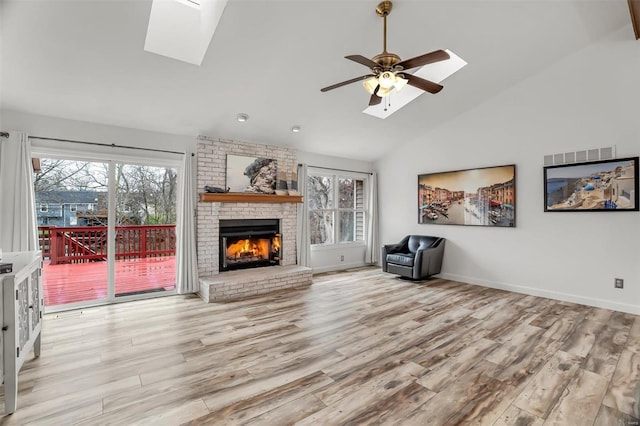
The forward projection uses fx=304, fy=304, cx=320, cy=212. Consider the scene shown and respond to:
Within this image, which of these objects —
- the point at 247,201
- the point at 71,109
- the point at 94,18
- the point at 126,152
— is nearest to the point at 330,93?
the point at 247,201

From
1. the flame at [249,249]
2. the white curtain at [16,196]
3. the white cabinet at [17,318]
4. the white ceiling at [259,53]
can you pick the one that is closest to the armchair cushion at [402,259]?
the flame at [249,249]

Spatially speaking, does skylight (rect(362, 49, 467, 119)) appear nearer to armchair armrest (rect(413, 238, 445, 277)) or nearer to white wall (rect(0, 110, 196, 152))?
armchair armrest (rect(413, 238, 445, 277))

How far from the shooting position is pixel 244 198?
526 centimetres

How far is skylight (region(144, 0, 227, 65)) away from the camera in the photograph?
321 cm

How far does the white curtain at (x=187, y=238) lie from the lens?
4797 millimetres

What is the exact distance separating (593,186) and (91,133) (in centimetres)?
705

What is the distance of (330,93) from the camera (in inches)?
175

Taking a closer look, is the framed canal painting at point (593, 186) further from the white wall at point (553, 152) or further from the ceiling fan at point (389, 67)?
the ceiling fan at point (389, 67)

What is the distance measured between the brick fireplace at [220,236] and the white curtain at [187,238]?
5.1 inches

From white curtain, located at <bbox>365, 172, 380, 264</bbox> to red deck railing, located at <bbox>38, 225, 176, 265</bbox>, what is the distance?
4.27 m

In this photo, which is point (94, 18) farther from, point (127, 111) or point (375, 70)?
point (375, 70)

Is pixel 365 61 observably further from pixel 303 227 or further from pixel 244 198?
pixel 303 227

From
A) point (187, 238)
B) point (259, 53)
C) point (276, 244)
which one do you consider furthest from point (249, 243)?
point (259, 53)

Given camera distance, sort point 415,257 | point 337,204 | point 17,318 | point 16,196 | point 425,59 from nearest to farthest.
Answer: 1. point 17,318
2. point 425,59
3. point 16,196
4. point 415,257
5. point 337,204
